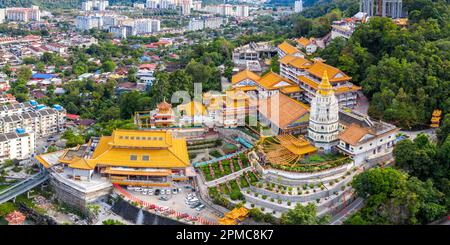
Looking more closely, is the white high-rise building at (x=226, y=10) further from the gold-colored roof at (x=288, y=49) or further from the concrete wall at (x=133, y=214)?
the concrete wall at (x=133, y=214)

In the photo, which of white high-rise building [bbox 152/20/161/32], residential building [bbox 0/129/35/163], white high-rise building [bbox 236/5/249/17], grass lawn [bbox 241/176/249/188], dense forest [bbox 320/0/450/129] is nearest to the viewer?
grass lawn [bbox 241/176/249/188]

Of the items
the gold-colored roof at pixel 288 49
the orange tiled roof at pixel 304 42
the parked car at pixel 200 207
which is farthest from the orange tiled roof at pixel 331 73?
the parked car at pixel 200 207

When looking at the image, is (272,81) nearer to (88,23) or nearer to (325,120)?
(325,120)

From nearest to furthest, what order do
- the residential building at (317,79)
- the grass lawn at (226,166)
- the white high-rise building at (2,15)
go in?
1. the grass lawn at (226,166)
2. the residential building at (317,79)
3. the white high-rise building at (2,15)

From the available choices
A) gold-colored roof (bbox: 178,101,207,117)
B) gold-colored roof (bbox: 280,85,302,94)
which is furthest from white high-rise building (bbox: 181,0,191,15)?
gold-colored roof (bbox: 178,101,207,117)

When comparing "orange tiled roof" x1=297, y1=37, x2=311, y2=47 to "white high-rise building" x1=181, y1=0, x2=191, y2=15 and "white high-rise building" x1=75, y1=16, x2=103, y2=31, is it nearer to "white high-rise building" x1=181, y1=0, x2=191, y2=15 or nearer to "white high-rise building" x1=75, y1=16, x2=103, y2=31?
"white high-rise building" x1=75, y1=16, x2=103, y2=31

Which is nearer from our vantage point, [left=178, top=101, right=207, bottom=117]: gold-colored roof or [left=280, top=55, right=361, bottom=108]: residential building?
[left=178, top=101, right=207, bottom=117]: gold-colored roof

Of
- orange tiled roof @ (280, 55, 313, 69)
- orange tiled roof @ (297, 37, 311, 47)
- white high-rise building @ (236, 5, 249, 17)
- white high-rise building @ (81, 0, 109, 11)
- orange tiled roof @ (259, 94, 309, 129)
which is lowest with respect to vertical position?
orange tiled roof @ (259, 94, 309, 129)
